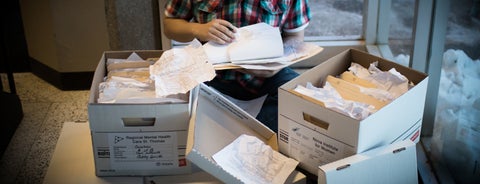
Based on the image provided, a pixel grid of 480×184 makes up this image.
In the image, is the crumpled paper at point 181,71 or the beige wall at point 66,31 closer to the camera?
the crumpled paper at point 181,71

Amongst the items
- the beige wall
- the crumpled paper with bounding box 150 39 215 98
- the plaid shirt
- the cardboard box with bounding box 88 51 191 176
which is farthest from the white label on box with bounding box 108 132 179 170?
the beige wall

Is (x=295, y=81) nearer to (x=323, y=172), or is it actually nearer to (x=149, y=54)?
(x=323, y=172)

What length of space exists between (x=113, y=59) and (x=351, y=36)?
1.73 m

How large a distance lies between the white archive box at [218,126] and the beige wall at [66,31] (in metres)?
1.55

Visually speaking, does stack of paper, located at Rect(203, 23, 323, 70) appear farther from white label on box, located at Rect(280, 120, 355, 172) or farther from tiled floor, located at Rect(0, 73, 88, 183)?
tiled floor, located at Rect(0, 73, 88, 183)

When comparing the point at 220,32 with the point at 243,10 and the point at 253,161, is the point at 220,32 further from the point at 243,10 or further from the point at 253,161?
the point at 253,161

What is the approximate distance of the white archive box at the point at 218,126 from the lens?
1.35 m

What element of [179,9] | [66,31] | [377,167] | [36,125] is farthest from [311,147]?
[66,31]

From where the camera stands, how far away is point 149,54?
5.48ft

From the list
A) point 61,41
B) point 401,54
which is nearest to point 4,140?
point 61,41

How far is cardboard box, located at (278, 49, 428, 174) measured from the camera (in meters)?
1.24

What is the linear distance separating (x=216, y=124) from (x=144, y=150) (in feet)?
0.68

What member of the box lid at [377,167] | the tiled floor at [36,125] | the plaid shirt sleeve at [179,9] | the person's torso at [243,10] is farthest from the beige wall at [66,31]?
the box lid at [377,167]

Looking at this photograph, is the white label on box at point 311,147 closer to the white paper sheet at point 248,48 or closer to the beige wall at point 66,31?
the white paper sheet at point 248,48
